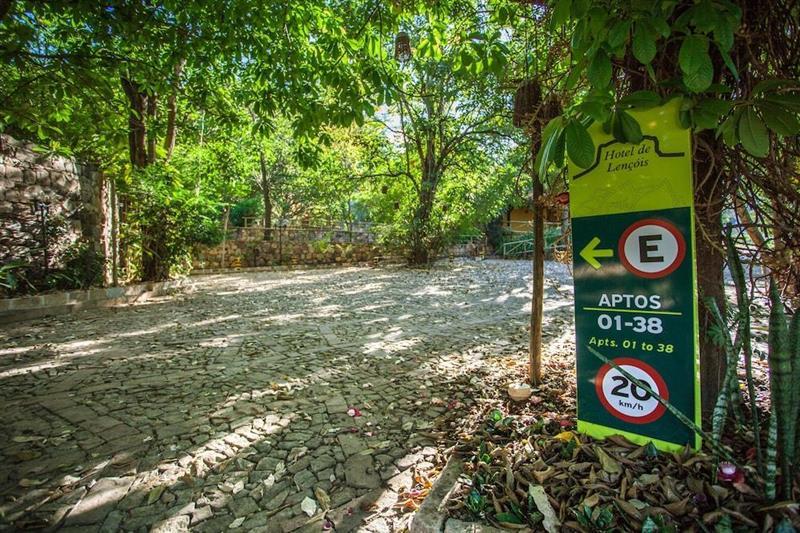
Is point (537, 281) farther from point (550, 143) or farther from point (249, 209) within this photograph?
point (249, 209)

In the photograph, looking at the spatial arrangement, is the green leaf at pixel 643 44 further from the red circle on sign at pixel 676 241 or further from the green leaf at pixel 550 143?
the red circle on sign at pixel 676 241

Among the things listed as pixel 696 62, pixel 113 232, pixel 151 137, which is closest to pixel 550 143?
pixel 696 62

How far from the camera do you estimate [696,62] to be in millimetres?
1227

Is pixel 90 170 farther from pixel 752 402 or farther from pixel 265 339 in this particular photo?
pixel 752 402

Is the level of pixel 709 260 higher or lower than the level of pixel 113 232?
lower

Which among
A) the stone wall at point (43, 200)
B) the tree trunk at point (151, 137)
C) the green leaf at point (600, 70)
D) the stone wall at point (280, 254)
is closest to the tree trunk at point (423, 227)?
the stone wall at point (280, 254)

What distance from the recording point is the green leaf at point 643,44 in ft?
4.14

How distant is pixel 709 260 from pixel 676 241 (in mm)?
476

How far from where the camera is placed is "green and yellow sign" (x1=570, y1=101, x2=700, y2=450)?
1.55m

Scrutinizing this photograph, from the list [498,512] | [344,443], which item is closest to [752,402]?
[498,512]

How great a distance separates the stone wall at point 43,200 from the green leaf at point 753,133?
296 inches

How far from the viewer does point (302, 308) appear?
6672 millimetres

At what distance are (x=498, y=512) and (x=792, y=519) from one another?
0.93 meters

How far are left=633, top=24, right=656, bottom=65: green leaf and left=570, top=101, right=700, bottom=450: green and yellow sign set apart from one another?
375 mm
